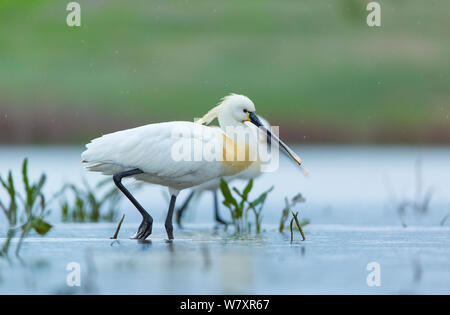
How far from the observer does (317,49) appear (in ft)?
92.9

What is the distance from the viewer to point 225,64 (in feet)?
88.1

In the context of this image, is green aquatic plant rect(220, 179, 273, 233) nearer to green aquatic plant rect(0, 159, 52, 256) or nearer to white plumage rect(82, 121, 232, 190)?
white plumage rect(82, 121, 232, 190)

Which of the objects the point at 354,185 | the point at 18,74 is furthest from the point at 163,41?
the point at 354,185

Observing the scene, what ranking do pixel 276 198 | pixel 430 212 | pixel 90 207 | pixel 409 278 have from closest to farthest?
1. pixel 409 278
2. pixel 90 207
3. pixel 430 212
4. pixel 276 198

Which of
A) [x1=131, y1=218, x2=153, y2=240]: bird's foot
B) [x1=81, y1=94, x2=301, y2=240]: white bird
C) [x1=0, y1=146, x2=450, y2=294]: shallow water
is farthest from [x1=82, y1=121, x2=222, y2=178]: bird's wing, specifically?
[x1=0, y1=146, x2=450, y2=294]: shallow water

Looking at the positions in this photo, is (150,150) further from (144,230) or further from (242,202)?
(242,202)

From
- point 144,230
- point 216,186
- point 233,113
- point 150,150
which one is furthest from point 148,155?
point 216,186

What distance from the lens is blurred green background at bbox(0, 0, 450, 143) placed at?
87.2ft

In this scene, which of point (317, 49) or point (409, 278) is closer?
point (409, 278)

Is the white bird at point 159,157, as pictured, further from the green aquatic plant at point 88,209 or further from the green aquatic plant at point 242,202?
the green aquatic plant at point 88,209

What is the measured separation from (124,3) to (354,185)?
14329 millimetres
